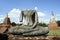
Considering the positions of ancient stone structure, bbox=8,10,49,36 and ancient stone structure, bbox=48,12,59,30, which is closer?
ancient stone structure, bbox=8,10,49,36

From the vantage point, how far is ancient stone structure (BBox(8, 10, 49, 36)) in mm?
12227

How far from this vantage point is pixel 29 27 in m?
12.5

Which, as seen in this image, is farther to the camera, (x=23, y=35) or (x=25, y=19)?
(x=25, y=19)

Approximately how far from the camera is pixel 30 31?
40.3 ft

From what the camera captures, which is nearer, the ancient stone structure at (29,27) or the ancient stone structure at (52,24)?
the ancient stone structure at (29,27)

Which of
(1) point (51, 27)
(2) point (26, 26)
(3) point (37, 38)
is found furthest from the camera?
(1) point (51, 27)

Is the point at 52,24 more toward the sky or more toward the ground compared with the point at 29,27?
more toward the ground

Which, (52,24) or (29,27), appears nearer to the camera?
(29,27)

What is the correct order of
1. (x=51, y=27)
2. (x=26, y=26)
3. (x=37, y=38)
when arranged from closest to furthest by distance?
1. (x=37, y=38)
2. (x=26, y=26)
3. (x=51, y=27)

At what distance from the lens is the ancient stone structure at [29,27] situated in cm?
1223

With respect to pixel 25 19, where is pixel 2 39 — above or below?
below

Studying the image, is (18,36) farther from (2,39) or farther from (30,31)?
(2,39)

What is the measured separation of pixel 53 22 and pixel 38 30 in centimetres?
2990

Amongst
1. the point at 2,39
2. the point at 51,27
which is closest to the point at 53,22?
the point at 51,27
